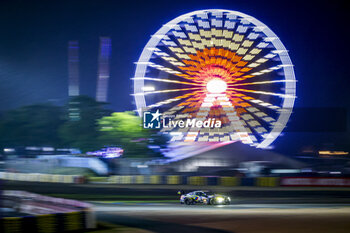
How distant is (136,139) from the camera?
147ft

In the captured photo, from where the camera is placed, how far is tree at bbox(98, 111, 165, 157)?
1741 inches

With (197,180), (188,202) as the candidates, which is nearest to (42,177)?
(197,180)

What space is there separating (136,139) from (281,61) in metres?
20.1

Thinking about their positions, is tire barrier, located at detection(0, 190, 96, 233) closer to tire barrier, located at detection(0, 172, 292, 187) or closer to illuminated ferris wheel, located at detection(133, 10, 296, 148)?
illuminated ferris wheel, located at detection(133, 10, 296, 148)

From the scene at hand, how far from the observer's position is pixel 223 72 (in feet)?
94.2

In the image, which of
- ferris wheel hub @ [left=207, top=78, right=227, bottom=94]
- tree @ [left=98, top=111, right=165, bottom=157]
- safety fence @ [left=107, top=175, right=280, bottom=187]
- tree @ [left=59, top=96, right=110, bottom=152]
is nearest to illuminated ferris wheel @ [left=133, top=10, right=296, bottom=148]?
ferris wheel hub @ [left=207, top=78, right=227, bottom=94]

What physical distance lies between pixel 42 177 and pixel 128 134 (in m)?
11.6

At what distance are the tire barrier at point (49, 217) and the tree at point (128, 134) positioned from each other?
27.5 meters

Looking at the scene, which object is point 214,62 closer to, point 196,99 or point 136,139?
point 196,99

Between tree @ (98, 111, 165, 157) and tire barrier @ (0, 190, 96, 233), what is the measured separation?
27549 mm

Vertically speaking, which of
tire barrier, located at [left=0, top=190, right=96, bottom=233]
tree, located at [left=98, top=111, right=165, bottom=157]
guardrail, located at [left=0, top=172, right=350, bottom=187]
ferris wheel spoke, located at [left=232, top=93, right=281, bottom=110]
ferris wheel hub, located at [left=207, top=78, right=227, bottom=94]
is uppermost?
ferris wheel hub, located at [left=207, top=78, right=227, bottom=94]

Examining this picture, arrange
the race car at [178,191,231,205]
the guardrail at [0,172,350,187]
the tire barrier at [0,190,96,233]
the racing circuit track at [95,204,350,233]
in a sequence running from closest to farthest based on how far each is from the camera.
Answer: the tire barrier at [0,190,96,233] → the racing circuit track at [95,204,350,233] → the race car at [178,191,231,205] → the guardrail at [0,172,350,187]

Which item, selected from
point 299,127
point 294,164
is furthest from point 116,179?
point 299,127

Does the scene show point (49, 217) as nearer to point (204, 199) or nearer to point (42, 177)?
point (204, 199)
